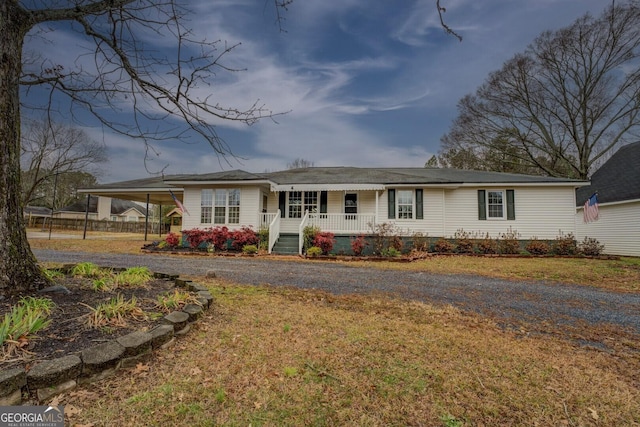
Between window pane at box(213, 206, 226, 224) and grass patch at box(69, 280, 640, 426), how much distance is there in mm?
11491

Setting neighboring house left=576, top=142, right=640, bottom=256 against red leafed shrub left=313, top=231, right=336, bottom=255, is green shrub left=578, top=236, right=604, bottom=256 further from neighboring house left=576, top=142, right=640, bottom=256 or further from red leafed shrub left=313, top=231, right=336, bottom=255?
red leafed shrub left=313, top=231, right=336, bottom=255

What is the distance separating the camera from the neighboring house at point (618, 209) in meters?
13.2

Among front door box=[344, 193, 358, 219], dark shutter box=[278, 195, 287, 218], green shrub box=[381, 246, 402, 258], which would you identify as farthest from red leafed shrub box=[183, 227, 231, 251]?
green shrub box=[381, 246, 402, 258]

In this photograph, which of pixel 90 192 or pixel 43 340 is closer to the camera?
pixel 43 340

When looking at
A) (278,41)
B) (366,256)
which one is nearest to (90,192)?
(366,256)

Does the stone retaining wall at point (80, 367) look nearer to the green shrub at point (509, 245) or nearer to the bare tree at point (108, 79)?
the bare tree at point (108, 79)

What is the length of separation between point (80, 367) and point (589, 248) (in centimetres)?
1779

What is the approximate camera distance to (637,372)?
2869mm

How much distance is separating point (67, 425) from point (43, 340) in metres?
1.16

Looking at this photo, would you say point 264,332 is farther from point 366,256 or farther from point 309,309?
point 366,256

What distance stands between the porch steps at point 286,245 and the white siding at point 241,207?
1.40 m

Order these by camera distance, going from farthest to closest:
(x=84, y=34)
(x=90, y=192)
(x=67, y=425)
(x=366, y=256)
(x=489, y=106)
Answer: (x=489, y=106) → (x=90, y=192) → (x=366, y=256) → (x=84, y=34) → (x=67, y=425)

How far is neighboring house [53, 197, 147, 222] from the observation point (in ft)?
133

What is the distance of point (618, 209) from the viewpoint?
13.9m
